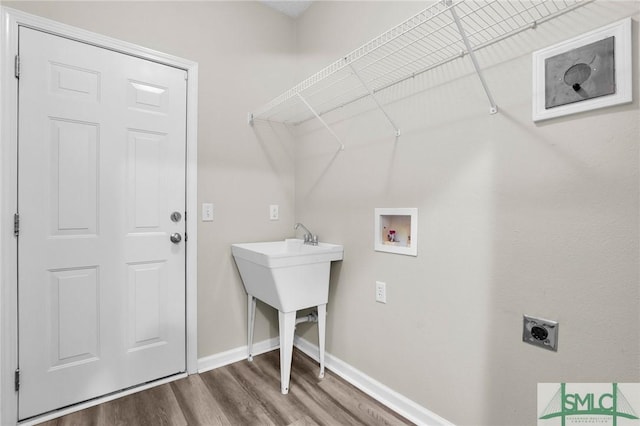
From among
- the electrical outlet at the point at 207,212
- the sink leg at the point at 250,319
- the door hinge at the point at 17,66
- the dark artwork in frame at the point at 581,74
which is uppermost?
the door hinge at the point at 17,66

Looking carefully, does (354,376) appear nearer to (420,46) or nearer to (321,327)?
(321,327)

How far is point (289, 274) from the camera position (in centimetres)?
176

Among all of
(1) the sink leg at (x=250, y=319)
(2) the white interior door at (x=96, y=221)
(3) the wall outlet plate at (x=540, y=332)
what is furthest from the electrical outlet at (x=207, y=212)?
(3) the wall outlet plate at (x=540, y=332)

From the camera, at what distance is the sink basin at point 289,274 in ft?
5.68

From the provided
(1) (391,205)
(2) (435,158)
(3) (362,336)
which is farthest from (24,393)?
(2) (435,158)

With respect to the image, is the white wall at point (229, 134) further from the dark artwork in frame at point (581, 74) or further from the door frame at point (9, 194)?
the dark artwork in frame at point (581, 74)

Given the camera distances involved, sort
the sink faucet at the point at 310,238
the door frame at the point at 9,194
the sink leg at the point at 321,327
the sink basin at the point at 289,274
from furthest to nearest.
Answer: the sink faucet at the point at 310,238 → the sink leg at the point at 321,327 → the sink basin at the point at 289,274 → the door frame at the point at 9,194

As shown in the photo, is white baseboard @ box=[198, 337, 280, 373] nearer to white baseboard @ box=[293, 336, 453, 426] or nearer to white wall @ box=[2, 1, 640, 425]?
white wall @ box=[2, 1, 640, 425]

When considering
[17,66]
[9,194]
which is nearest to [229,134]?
[17,66]

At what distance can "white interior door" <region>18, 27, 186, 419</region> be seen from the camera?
1.55m

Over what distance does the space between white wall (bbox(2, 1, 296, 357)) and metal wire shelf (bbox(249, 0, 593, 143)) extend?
0.77 feet

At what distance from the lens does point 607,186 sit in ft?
3.24

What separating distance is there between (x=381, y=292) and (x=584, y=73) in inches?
51.2

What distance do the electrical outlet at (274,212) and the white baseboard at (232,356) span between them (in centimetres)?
96
